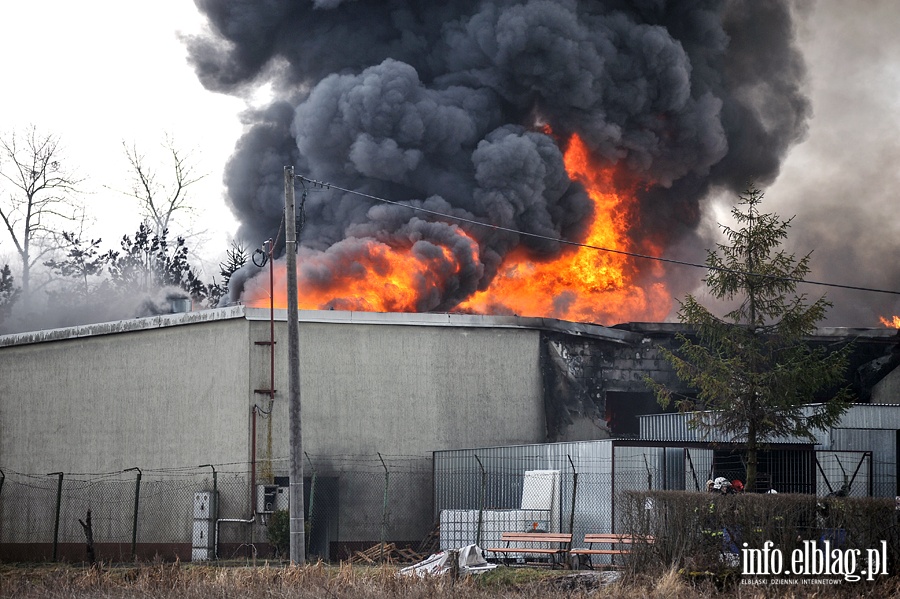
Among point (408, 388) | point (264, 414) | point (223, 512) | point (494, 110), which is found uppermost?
point (494, 110)

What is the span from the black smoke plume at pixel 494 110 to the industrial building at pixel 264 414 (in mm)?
6991

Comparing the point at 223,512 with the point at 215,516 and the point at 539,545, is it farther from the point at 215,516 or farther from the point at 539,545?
the point at 539,545

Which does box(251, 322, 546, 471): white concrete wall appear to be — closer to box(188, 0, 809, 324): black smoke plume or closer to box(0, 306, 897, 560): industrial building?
box(0, 306, 897, 560): industrial building

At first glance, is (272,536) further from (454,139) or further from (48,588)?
(454,139)

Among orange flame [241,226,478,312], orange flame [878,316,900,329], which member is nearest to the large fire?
orange flame [241,226,478,312]

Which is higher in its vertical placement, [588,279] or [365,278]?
[588,279]

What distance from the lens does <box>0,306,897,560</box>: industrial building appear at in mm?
24391

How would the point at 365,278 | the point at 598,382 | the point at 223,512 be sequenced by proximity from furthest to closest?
1. the point at 365,278
2. the point at 598,382
3. the point at 223,512

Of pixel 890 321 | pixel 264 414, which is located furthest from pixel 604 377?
pixel 890 321

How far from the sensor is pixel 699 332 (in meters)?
19.8

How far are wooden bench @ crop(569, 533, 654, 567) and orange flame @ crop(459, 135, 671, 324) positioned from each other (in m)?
16.8

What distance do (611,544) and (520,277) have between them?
18814 mm

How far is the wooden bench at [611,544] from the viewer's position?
588 inches

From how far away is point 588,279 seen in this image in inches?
1545
